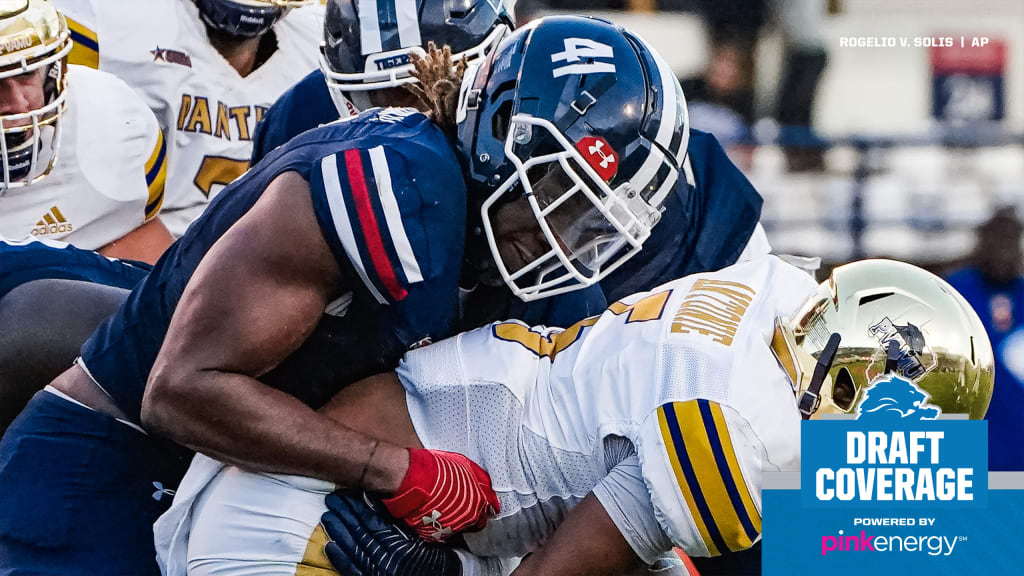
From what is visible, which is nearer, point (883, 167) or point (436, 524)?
point (436, 524)

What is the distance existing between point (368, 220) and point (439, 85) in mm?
447

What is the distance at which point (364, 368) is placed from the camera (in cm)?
234

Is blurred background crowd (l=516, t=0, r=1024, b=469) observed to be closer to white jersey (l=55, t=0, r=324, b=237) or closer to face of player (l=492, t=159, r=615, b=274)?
white jersey (l=55, t=0, r=324, b=237)

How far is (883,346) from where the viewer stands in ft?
7.07

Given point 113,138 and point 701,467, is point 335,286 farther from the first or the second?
point 113,138

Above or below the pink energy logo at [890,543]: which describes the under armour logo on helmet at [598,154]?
above

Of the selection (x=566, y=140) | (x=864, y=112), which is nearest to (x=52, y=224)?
(x=566, y=140)

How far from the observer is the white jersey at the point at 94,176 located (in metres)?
3.59

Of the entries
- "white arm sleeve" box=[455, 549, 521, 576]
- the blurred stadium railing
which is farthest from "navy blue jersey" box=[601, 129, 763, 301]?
the blurred stadium railing

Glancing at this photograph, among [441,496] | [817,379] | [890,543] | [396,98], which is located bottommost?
[890,543]

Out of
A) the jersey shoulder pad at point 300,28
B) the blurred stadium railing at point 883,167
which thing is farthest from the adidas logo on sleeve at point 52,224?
the blurred stadium railing at point 883,167

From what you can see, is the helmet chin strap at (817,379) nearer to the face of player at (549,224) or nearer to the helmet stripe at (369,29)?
the face of player at (549,224)

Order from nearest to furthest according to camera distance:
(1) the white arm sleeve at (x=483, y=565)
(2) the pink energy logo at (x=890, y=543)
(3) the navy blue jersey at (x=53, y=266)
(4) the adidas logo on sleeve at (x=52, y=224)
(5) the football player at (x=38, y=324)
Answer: (1) the white arm sleeve at (x=483, y=565)
(2) the pink energy logo at (x=890, y=543)
(5) the football player at (x=38, y=324)
(3) the navy blue jersey at (x=53, y=266)
(4) the adidas logo on sleeve at (x=52, y=224)

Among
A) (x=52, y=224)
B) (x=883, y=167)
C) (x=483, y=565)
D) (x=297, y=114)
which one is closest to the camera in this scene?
(x=483, y=565)
